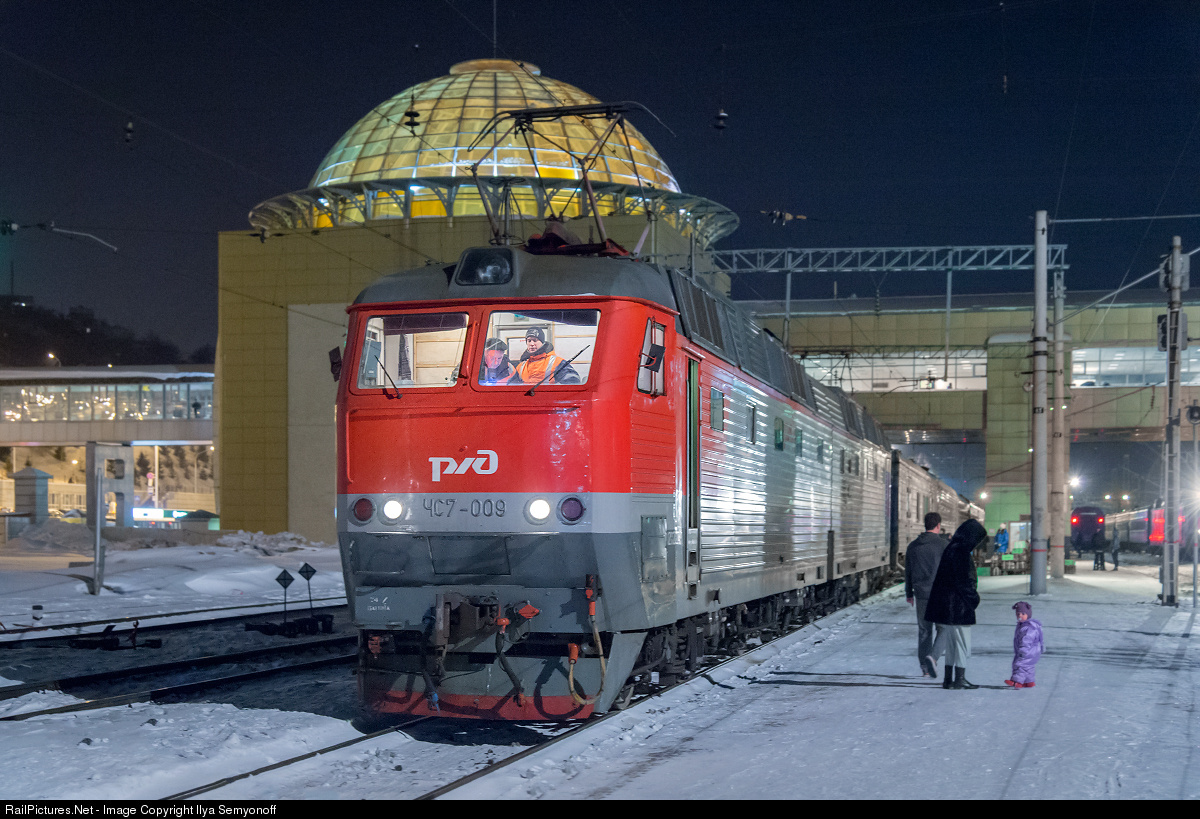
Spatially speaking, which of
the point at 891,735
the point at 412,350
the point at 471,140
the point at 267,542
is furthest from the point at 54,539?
the point at 891,735

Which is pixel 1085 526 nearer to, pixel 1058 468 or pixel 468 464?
pixel 1058 468

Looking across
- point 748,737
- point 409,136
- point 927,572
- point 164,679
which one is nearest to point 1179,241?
point 927,572

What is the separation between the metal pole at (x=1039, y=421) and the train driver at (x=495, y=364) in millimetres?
19091

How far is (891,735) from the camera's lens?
353 inches

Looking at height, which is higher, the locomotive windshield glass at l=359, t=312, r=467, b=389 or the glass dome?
the glass dome

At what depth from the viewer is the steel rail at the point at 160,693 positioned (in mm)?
10180

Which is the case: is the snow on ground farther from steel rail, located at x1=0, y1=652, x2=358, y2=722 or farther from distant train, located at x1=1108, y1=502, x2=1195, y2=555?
distant train, located at x1=1108, y1=502, x2=1195, y2=555

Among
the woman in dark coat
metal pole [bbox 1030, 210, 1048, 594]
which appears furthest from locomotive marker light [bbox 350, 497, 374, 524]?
metal pole [bbox 1030, 210, 1048, 594]

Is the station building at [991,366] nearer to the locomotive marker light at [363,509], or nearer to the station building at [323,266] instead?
the station building at [323,266]

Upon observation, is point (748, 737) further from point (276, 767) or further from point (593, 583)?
point (276, 767)

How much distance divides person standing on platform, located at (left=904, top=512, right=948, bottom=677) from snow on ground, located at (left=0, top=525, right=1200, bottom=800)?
30 cm

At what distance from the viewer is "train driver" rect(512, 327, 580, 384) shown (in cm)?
926

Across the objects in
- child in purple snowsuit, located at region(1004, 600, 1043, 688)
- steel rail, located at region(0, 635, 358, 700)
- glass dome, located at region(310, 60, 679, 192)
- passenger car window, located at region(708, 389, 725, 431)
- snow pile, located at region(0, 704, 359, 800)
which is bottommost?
steel rail, located at region(0, 635, 358, 700)

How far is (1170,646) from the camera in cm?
1544
